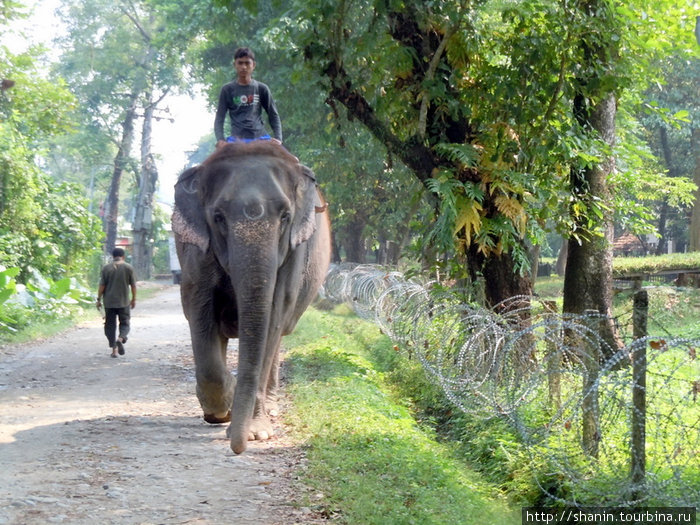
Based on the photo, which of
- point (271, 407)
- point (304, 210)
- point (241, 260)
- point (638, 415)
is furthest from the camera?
point (271, 407)

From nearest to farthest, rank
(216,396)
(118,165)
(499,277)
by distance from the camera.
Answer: (216,396) → (499,277) → (118,165)

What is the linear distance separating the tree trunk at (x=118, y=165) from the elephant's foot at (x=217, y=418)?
136ft

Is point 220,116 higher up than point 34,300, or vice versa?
point 220,116

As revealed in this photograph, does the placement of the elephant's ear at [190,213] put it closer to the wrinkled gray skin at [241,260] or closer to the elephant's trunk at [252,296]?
the wrinkled gray skin at [241,260]

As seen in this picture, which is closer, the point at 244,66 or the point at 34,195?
the point at 244,66

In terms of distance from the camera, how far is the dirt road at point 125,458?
216 inches

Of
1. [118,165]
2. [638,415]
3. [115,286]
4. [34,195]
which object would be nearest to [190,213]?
[638,415]

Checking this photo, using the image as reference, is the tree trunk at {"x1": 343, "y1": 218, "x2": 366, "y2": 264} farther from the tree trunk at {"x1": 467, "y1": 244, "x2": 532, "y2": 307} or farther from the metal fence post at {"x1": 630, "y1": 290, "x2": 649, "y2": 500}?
the metal fence post at {"x1": 630, "y1": 290, "x2": 649, "y2": 500}

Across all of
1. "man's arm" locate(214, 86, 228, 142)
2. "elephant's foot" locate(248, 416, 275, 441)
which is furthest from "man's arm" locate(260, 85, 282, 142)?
"elephant's foot" locate(248, 416, 275, 441)

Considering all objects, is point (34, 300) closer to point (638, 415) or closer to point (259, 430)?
point (259, 430)

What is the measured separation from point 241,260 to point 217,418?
92.1 inches

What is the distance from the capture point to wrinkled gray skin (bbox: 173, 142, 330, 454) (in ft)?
21.1

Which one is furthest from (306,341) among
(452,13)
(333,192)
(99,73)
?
(99,73)

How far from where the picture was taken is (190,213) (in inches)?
282
